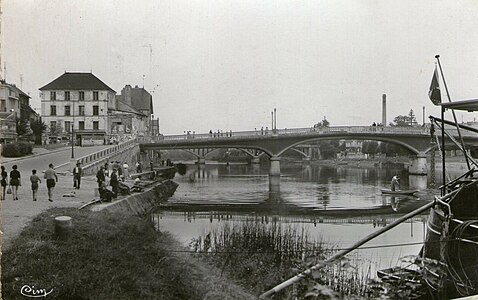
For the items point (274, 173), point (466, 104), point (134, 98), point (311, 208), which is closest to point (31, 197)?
point (134, 98)

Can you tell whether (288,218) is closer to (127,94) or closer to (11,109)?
(127,94)

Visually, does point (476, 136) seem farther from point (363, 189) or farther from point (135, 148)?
Answer: point (363, 189)

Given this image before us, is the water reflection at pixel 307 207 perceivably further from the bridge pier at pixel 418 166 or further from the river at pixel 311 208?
the bridge pier at pixel 418 166

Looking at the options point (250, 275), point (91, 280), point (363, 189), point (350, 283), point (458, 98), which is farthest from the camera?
point (363, 189)

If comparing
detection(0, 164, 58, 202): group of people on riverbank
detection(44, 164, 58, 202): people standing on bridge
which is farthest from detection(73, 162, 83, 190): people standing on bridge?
detection(0, 164, 58, 202): group of people on riverbank

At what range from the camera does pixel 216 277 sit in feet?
11.2

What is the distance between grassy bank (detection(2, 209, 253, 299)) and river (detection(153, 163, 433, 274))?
4.63ft

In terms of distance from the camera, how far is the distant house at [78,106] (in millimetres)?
3156

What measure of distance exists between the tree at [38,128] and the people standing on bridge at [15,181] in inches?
12.6

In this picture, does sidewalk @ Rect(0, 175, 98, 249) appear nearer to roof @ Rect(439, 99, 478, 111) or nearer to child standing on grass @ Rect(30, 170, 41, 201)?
child standing on grass @ Rect(30, 170, 41, 201)

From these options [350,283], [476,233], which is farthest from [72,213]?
[476,233]

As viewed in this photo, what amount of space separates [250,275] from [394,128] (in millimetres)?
3646

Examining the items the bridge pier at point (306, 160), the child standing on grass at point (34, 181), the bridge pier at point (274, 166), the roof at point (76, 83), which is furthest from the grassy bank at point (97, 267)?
the bridge pier at point (306, 160)

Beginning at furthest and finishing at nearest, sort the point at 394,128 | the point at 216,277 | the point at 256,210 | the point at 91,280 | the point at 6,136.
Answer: the point at 256,210 < the point at 394,128 < the point at 216,277 < the point at 91,280 < the point at 6,136
